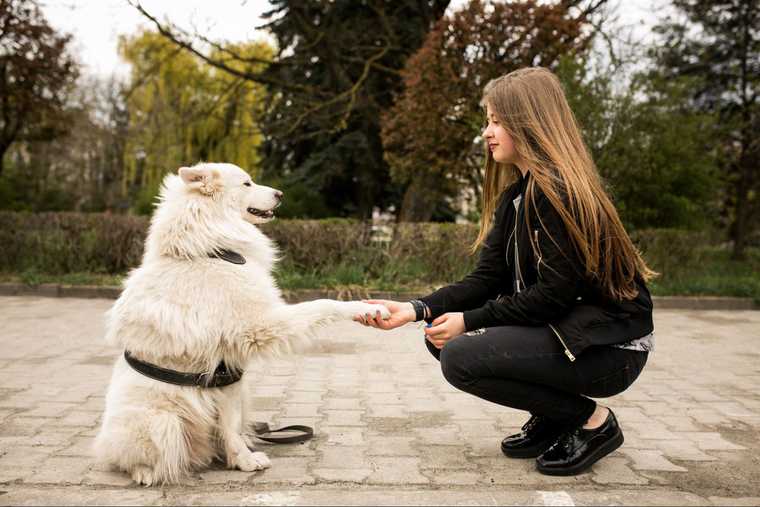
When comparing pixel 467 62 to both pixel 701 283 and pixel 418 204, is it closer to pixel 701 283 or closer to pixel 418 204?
pixel 418 204

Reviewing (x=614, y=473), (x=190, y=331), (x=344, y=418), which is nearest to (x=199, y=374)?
(x=190, y=331)

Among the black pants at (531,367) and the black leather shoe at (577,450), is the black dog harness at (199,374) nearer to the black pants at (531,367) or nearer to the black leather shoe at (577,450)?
the black pants at (531,367)

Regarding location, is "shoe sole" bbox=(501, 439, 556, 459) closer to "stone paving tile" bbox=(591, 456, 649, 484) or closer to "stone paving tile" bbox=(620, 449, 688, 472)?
"stone paving tile" bbox=(591, 456, 649, 484)

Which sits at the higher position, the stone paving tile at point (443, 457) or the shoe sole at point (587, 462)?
the shoe sole at point (587, 462)

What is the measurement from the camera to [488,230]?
3900 millimetres

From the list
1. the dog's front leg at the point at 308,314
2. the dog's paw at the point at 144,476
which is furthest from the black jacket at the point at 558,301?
the dog's paw at the point at 144,476

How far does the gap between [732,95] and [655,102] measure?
9.80 metres

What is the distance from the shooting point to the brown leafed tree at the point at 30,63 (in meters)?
15.1

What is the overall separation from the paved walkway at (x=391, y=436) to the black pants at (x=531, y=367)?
1.33ft

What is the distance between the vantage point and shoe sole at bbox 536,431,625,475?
3.31 meters

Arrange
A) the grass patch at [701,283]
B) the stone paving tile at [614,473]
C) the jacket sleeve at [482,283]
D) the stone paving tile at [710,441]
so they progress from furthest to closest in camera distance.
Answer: the grass patch at [701,283]
the stone paving tile at [710,441]
the jacket sleeve at [482,283]
the stone paving tile at [614,473]

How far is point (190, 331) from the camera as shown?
3088 mm

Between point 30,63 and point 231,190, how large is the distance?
14354 millimetres

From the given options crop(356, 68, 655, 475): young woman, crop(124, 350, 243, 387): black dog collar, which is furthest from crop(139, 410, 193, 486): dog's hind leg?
crop(356, 68, 655, 475): young woman
